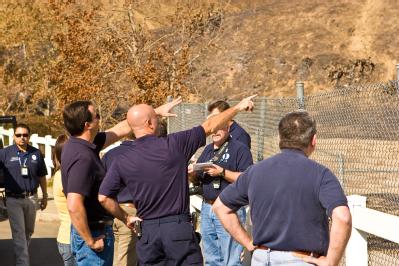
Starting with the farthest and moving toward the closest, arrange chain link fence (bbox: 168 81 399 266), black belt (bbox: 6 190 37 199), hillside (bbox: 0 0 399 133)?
hillside (bbox: 0 0 399 133) < black belt (bbox: 6 190 37 199) < chain link fence (bbox: 168 81 399 266)

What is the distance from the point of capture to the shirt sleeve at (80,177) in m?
6.29

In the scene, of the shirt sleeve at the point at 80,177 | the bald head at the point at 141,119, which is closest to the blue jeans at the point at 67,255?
the shirt sleeve at the point at 80,177

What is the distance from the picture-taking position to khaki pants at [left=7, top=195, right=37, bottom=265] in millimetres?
10820

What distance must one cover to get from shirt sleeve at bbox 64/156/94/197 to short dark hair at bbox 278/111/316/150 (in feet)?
6.53

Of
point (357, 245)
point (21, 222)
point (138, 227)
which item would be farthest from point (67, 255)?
point (21, 222)

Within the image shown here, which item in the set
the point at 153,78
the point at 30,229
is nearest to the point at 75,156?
the point at 30,229

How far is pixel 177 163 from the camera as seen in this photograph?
614cm

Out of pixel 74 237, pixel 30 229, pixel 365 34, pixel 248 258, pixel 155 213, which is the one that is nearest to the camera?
pixel 155 213

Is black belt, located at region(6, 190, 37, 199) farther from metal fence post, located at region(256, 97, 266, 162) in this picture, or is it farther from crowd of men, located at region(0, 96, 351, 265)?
metal fence post, located at region(256, 97, 266, 162)

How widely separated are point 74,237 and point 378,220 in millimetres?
2237

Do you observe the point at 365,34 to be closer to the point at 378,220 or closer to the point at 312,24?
the point at 312,24

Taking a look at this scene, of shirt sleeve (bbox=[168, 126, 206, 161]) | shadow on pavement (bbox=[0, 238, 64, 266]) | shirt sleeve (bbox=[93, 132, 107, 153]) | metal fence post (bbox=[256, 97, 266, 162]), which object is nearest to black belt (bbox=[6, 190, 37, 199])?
shadow on pavement (bbox=[0, 238, 64, 266])

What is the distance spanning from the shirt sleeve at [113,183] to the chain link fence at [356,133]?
6.50 feet

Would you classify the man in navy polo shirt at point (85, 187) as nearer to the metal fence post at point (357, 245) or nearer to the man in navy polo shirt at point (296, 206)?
the man in navy polo shirt at point (296, 206)
